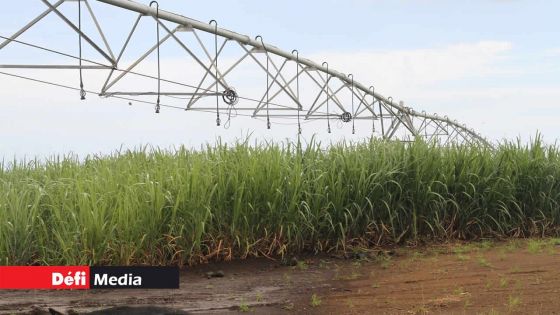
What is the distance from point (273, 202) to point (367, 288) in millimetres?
1850

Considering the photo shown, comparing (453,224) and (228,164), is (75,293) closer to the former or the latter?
(228,164)

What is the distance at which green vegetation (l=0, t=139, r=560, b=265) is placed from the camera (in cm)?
696

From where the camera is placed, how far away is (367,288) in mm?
5988

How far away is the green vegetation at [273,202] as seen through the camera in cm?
696

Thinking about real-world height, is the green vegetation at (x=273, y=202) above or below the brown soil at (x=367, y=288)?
above

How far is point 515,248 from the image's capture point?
25.5ft

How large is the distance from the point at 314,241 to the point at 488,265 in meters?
1.93

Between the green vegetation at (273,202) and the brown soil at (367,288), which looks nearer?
the brown soil at (367,288)

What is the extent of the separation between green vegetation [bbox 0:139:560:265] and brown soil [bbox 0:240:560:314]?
1.34 ft

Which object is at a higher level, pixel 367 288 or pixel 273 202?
pixel 273 202

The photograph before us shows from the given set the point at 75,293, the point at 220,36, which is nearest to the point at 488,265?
the point at 75,293

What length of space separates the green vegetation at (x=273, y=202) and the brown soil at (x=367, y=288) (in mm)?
410

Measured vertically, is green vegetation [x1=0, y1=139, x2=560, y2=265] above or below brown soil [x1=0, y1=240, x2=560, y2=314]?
above

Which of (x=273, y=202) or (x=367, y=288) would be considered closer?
(x=367, y=288)
